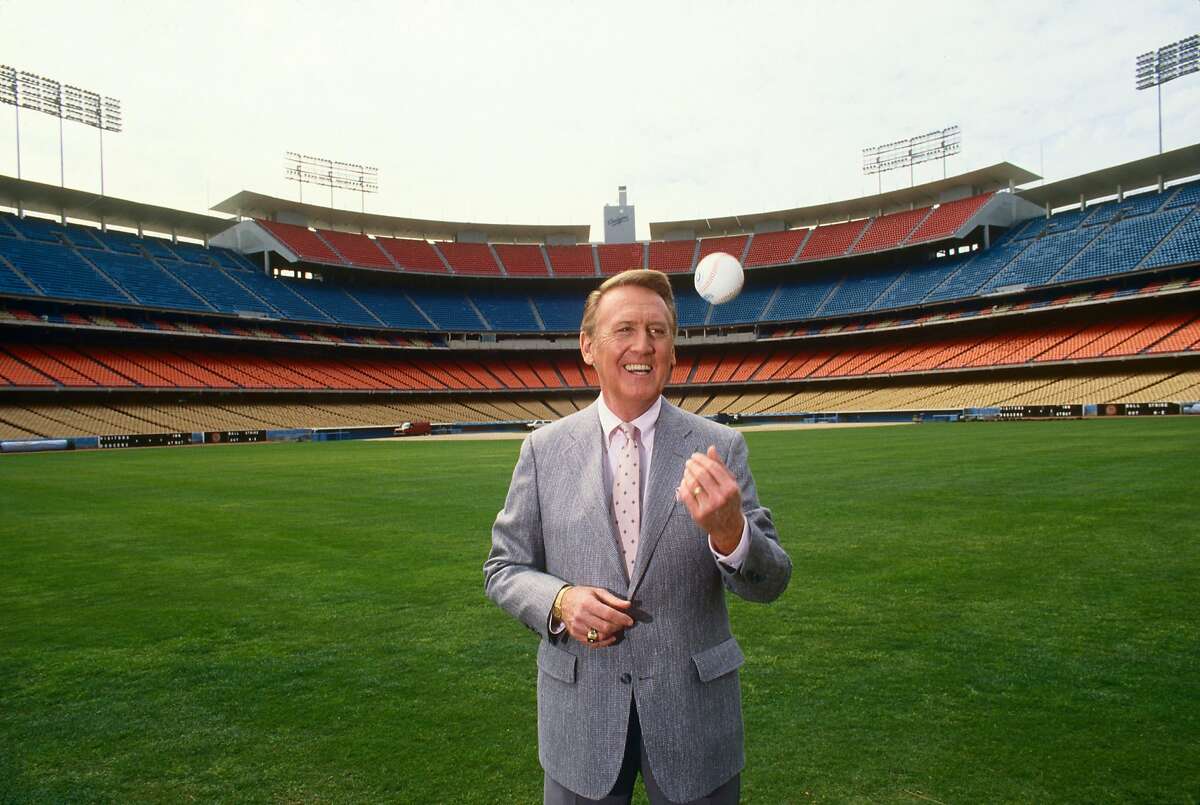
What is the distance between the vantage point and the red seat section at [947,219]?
5591cm

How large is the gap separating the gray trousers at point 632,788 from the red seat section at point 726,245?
66.7 metres

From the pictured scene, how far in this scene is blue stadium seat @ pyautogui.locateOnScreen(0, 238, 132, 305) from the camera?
43375 millimetres

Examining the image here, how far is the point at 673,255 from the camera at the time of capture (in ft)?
224

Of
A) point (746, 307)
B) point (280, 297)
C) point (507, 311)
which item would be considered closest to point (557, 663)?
point (280, 297)

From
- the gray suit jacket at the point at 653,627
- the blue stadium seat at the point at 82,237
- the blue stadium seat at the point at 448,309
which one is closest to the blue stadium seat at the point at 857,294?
the blue stadium seat at the point at 448,309

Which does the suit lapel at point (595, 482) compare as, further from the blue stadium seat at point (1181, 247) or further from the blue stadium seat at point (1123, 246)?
the blue stadium seat at point (1123, 246)

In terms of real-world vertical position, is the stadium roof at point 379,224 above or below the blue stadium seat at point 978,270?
above

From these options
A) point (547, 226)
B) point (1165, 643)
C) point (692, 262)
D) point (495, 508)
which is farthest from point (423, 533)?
point (547, 226)

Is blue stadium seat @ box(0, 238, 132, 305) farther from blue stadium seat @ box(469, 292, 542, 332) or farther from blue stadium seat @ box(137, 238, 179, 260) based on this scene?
blue stadium seat @ box(469, 292, 542, 332)

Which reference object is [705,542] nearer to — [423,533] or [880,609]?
[880,609]

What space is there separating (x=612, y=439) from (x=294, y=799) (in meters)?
2.40

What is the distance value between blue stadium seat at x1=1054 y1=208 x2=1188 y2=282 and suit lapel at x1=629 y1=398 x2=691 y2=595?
53.9m

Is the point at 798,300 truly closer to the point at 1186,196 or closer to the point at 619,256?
the point at 619,256

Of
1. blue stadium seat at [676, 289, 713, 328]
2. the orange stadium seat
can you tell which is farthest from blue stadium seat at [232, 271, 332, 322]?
blue stadium seat at [676, 289, 713, 328]
